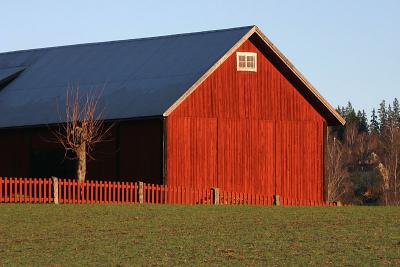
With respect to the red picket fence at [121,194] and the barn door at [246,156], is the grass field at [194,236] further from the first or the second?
Answer: the barn door at [246,156]

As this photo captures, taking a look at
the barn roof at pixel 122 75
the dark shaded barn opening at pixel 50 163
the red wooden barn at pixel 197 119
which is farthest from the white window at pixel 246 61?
the dark shaded barn opening at pixel 50 163

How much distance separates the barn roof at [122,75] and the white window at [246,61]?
67 cm

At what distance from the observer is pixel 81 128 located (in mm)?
48219

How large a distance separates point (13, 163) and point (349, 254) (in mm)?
29051

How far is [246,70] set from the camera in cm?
4978

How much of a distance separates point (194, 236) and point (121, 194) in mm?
14429

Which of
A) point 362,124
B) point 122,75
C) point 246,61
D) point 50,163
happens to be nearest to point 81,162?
point 50,163

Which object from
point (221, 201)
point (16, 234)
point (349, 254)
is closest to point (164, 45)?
point (221, 201)

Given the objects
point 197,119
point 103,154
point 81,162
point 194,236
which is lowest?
point 194,236

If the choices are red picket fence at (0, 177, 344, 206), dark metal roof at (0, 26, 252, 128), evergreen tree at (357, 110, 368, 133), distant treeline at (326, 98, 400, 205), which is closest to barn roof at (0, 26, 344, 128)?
dark metal roof at (0, 26, 252, 128)

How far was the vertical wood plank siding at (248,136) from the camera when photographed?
4838cm

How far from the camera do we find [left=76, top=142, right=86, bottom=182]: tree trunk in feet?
156

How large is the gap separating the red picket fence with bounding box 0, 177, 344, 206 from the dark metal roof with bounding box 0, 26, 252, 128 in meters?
3.28

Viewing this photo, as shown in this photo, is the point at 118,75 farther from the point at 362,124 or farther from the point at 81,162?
the point at 362,124
